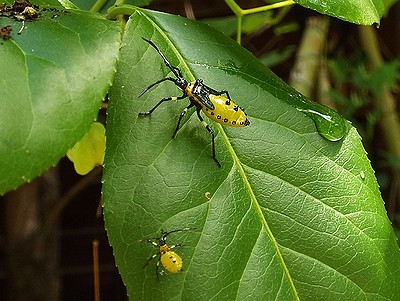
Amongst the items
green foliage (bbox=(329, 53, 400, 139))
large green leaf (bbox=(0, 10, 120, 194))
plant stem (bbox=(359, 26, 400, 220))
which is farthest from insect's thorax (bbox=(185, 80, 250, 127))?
plant stem (bbox=(359, 26, 400, 220))

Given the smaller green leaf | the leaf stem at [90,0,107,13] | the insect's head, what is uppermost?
the leaf stem at [90,0,107,13]

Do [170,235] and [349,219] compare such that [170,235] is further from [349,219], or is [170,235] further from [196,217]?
[349,219]

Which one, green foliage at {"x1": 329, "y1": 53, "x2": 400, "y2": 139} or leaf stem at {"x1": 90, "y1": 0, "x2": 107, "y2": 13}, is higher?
leaf stem at {"x1": 90, "y1": 0, "x2": 107, "y2": 13}

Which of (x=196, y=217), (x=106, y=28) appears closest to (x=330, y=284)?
(x=196, y=217)

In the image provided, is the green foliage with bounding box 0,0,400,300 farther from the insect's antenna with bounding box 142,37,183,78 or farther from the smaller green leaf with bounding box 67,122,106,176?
the smaller green leaf with bounding box 67,122,106,176

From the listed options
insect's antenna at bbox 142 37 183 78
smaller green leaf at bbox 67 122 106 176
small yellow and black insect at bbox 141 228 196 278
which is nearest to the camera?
small yellow and black insect at bbox 141 228 196 278

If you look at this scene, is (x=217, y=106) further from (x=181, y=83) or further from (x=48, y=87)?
(x=48, y=87)
